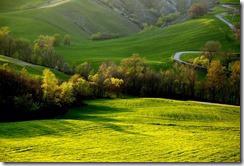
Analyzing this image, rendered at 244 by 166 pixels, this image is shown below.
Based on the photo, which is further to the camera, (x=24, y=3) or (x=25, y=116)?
(x=24, y=3)

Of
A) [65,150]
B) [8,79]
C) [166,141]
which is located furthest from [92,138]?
[8,79]

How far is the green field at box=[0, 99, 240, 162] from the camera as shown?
1108cm

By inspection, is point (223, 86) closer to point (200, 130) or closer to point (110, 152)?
point (200, 130)

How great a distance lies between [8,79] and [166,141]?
7177mm

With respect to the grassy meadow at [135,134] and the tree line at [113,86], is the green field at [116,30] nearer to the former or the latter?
the tree line at [113,86]

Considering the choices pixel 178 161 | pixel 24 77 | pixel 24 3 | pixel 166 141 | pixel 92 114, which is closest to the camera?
pixel 178 161

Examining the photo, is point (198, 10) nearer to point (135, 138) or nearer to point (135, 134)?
point (135, 134)

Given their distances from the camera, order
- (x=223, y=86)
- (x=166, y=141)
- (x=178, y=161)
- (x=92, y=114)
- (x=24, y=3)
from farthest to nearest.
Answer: (x=24, y=3)
(x=92, y=114)
(x=223, y=86)
(x=166, y=141)
(x=178, y=161)

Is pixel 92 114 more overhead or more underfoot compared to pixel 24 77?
more underfoot

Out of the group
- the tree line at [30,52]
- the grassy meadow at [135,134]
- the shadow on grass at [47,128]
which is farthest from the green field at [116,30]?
the shadow on grass at [47,128]

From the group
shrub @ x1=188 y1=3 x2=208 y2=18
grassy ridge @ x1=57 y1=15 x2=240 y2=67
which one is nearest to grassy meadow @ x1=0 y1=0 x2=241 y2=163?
grassy ridge @ x1=57 y1=15 x2=240 y2=67

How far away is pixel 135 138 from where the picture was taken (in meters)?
12.0

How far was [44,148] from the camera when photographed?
37.4 ft

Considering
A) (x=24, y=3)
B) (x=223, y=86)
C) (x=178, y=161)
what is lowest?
(x=178, y=161)
